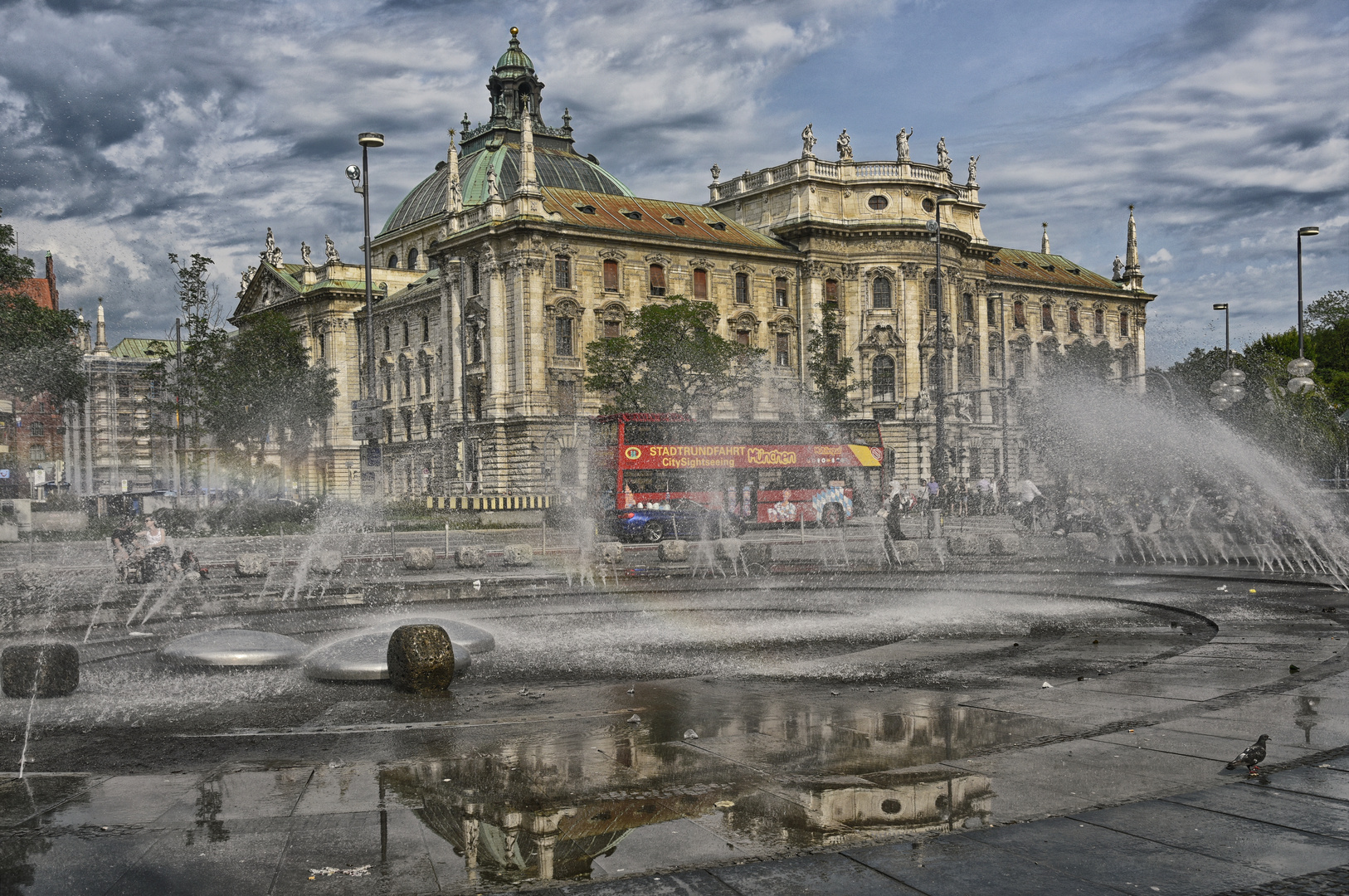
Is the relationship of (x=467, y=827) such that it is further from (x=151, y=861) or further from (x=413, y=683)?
(x=413, y=683)

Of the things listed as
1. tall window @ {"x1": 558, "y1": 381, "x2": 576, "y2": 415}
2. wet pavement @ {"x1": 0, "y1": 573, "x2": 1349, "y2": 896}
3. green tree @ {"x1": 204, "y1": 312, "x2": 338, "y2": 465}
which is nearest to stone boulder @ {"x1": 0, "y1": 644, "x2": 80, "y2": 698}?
wet pavement @ {"x1": 0, "y1": 573, "x2": 1349, "y2": 896}

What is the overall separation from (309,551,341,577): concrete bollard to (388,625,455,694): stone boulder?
1549 centimetres

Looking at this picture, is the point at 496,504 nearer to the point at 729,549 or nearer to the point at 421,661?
the point at 729,549

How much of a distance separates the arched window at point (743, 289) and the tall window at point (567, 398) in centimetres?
1329

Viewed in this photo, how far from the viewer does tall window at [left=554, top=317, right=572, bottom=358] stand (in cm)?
6938

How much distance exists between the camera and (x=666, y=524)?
40.4 metres

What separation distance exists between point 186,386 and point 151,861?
58628 millimetres

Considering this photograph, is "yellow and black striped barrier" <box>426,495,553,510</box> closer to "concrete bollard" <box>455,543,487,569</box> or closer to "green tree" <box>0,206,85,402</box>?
"green tree" <box>0,206,85,402</box>

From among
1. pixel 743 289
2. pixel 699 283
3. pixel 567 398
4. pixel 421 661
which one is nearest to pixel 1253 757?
pixel 421 661

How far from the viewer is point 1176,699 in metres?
9.66

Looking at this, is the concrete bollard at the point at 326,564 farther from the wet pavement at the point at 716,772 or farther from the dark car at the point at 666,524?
the wet pavement at the point at 716,772

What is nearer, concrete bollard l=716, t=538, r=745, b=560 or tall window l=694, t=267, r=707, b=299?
concrete bollard l=716, t=538, r=745, b=560

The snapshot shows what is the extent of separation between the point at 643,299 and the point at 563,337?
18.7 feet

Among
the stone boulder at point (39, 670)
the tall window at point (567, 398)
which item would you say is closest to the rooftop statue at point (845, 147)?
the tall window at point (567, 398)
